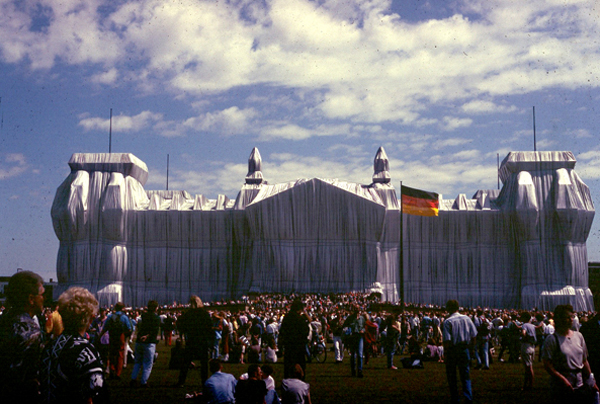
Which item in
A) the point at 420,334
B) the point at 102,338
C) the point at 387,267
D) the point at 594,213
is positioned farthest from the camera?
the point at 387,267

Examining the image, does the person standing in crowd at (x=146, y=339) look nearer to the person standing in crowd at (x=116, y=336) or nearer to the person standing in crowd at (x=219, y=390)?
the person standing in crowd at (x=116, y=336)

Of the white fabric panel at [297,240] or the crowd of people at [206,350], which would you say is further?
the white fabric panel at [297,240]

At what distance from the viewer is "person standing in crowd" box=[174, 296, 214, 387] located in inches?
403

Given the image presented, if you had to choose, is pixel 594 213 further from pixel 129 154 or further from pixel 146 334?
pixel 146 334

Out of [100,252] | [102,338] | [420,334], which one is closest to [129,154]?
[100,252]

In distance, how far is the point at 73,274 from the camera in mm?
51469

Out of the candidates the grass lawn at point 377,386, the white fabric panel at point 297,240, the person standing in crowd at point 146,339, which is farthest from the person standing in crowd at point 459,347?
the white fabric panel at point 297,240

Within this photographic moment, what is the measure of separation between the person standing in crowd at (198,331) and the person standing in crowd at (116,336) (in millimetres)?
2341

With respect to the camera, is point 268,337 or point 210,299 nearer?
point 268,337

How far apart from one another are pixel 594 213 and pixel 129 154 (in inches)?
1379

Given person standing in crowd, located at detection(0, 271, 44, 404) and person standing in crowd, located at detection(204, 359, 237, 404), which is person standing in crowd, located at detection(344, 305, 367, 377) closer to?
person standing in crowd, located at detection(204, 359, 237, 404)

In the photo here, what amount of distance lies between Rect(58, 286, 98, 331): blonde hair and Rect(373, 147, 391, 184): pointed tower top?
179ft

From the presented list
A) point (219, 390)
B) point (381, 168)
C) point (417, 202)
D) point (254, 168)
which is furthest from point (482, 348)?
point (254, 168)

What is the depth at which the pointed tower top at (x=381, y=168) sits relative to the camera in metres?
58.7
